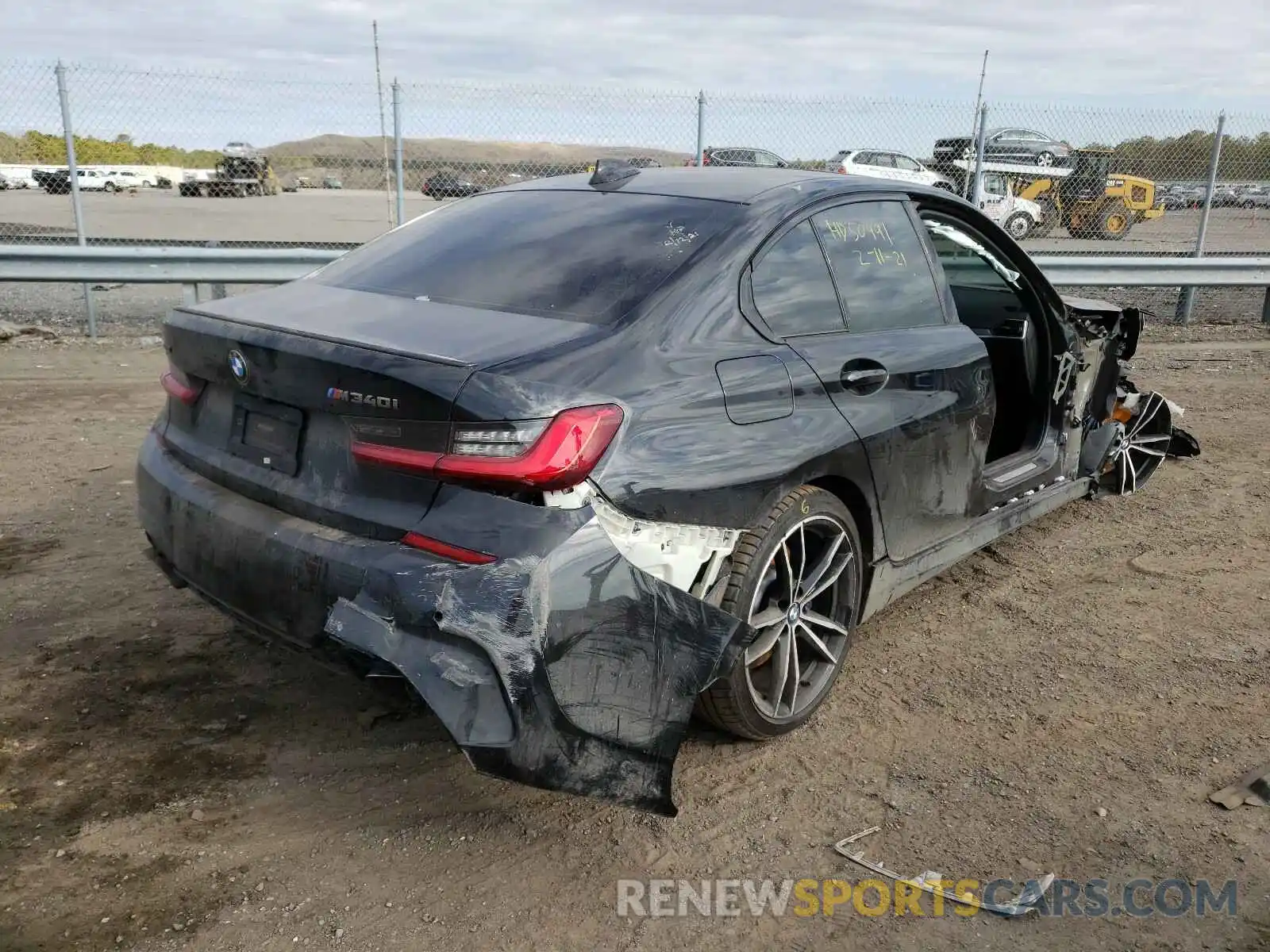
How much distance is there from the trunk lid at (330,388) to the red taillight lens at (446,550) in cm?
3

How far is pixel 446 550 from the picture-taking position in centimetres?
229

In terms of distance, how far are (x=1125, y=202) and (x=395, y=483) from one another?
58.4 ft

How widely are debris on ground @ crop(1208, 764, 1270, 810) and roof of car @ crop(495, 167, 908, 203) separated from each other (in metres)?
2.17

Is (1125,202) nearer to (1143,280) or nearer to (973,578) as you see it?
(1143,280)

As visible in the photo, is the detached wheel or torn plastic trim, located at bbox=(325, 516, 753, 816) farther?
the detached wheel

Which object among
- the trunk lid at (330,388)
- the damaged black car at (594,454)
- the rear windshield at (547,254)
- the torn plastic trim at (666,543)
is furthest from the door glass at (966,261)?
the trunk lid at (330,388)

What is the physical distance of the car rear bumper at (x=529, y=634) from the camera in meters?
2.23

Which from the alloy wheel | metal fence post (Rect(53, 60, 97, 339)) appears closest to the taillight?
the alloy wheel

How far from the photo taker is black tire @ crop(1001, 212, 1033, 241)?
16172 millimetres

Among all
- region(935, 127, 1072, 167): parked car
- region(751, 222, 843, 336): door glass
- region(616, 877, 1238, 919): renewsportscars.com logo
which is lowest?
region(616, 877, 1238, 919): renewsportscars.com logo

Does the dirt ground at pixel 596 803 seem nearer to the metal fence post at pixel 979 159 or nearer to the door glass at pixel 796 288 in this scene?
the door glass at pixel 796 288

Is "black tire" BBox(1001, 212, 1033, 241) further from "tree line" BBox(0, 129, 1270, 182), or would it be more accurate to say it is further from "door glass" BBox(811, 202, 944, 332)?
"door glass" BBox(811, 202, 944, 332)

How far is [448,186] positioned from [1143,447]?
8396 millimetres

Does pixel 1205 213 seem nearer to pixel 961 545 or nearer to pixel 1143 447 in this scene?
pixel 1143 447
